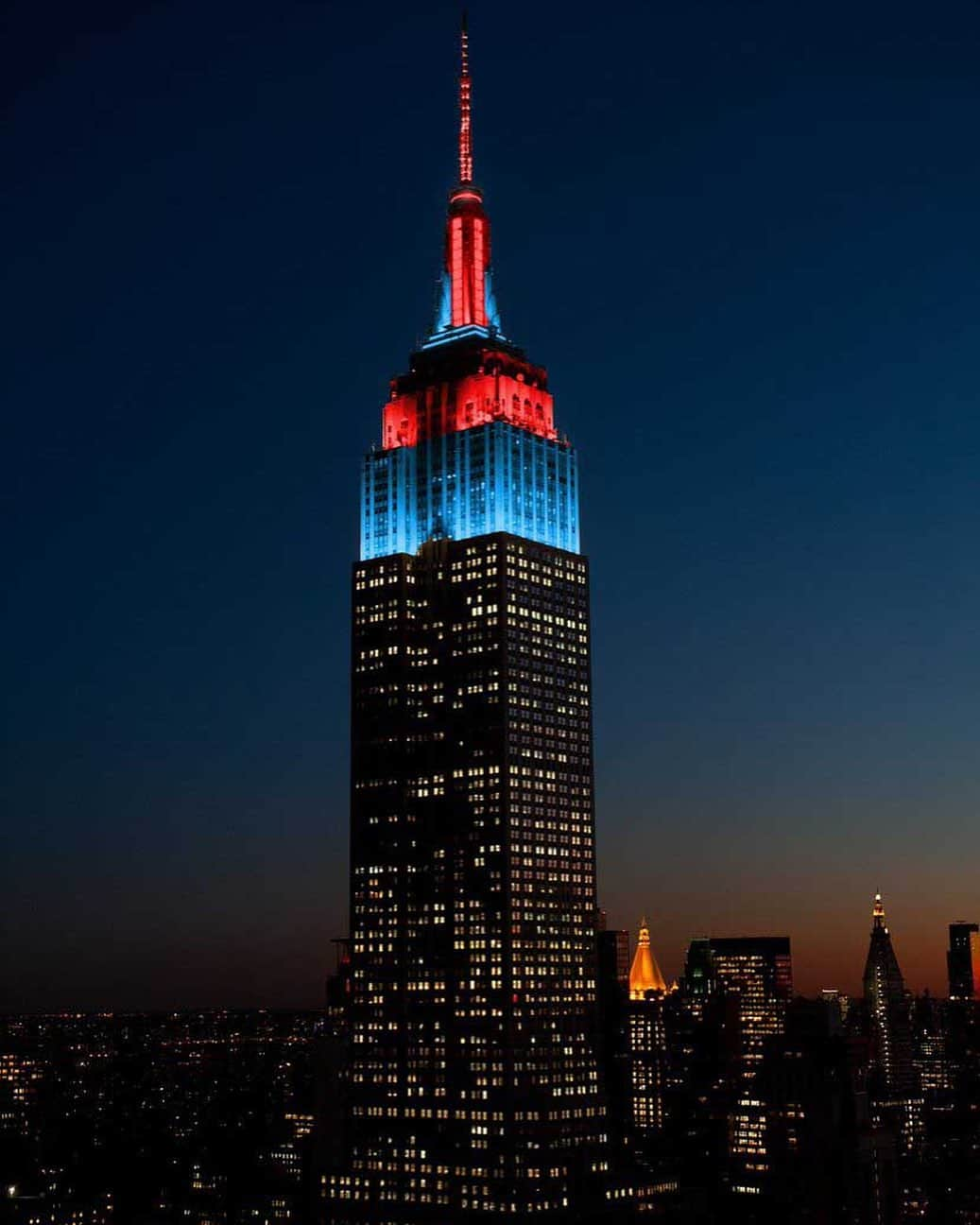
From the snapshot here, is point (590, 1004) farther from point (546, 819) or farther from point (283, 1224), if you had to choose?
point (283, 1224)

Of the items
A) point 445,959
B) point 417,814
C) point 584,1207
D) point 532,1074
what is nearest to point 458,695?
point 417,814

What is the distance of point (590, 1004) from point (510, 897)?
18409 mm

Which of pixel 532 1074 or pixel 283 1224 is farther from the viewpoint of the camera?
pixel 283 1224

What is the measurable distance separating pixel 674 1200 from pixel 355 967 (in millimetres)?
46812

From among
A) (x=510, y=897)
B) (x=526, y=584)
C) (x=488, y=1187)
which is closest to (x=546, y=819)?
(x=510, y=897)

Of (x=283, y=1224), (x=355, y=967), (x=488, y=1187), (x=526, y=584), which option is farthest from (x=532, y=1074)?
(x=526, y=584)

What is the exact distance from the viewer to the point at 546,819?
194 m

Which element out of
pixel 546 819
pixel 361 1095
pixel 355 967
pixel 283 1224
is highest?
pixel 546 819

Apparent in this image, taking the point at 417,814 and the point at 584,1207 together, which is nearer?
the point at 584,1207

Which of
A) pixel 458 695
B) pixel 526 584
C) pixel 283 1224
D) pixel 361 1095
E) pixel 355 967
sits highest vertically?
pixel 526 584

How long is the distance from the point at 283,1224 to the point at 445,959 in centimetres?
3933

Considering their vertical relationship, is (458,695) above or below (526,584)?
below

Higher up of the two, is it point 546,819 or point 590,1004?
point 546,819

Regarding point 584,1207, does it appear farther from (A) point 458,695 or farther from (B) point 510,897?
(A) point 458,695
